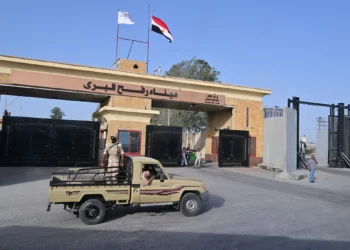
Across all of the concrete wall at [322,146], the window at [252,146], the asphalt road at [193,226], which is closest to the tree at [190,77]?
the concrete wall at [322,146]

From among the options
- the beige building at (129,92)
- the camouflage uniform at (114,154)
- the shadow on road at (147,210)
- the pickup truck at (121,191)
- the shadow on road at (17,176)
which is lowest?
the shadow on road at (17,176)

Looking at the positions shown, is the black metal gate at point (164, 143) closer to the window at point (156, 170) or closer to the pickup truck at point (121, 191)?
the pickup truck at point (121, 191)

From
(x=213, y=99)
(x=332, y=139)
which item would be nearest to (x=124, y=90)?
(x=213, y=99)

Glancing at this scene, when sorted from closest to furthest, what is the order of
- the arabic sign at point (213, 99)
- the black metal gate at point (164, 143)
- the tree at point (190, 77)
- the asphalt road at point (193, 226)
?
1. the asphalt road at point (193, 226)
2. the black metal gate at point (164, 143)
3. the arabic sign at point (213, 99)
4. the tree at point (190, 77)

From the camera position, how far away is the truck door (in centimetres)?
762

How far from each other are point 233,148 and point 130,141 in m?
7.74

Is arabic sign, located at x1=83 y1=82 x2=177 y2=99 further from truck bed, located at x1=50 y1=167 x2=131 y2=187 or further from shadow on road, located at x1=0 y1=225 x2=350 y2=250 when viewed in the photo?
shadow on road, located at x1=0 y1=225 x2=350 y2=250

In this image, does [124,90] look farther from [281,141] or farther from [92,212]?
[92,212]

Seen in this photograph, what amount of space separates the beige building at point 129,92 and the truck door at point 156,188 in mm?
12948

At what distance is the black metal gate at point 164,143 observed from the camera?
829 inches

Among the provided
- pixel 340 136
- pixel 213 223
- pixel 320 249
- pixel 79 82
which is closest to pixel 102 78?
pixel 79 82

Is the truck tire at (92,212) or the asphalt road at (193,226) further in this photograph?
the truck tire at (92,212)

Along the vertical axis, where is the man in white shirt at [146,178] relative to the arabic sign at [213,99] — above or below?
below

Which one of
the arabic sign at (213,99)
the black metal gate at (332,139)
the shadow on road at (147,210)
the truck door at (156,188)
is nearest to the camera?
the truck door at (156,188)
